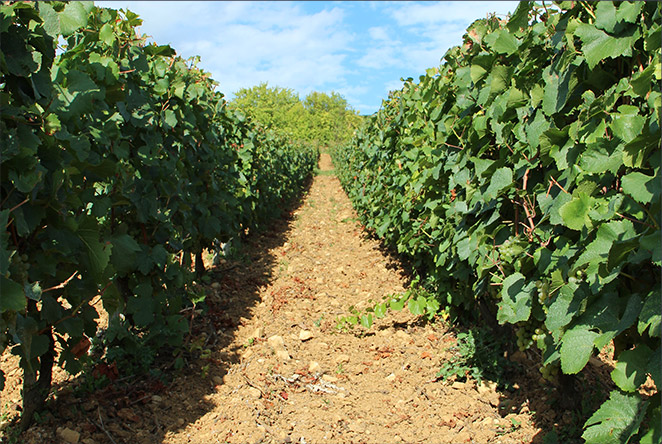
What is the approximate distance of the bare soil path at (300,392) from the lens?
2.95 m

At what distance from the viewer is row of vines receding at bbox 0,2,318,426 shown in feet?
6.48

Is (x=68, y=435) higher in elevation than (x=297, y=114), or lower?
lower

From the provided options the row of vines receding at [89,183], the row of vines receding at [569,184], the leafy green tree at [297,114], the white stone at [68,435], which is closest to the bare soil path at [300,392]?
the white stone at [68,435]

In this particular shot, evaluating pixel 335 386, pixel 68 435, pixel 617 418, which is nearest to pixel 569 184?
pixel 617 418

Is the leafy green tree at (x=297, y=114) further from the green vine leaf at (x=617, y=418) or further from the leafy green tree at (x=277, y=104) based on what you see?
the green vine leaf at (x=617, y=418)

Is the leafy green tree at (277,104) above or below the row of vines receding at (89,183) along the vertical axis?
above

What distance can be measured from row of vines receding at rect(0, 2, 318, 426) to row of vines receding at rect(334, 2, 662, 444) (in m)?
2.00

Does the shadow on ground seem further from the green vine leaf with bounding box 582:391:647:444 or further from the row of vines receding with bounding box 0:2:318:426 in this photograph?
the green vine leaf with bounding box 582:391:647:444

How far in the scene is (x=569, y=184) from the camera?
6.75ft

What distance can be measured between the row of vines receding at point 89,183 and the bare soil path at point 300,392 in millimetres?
355

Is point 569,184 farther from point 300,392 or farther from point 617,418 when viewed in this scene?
point 300,392

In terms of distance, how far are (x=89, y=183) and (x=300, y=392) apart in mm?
2046

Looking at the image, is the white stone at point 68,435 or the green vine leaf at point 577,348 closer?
the green vine leaf at point 577,348

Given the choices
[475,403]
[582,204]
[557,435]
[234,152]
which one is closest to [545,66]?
[582,204]
